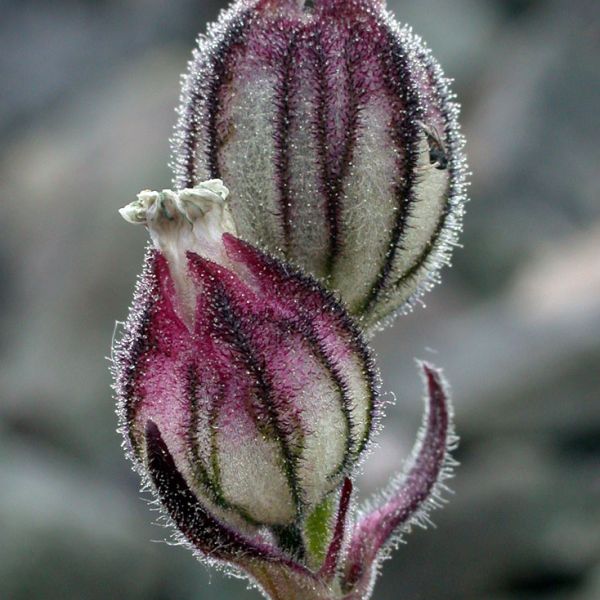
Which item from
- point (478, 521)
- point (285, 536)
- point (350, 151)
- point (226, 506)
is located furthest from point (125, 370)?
point (478, 521)

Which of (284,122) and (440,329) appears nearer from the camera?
(284,122)

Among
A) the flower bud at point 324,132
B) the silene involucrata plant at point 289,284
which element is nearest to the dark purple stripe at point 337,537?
the silene involucrata plant at point 289,284

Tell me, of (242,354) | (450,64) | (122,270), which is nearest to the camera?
(242,354)

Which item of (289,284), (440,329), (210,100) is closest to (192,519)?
(289,284)

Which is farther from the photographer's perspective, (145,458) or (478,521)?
(478,521)

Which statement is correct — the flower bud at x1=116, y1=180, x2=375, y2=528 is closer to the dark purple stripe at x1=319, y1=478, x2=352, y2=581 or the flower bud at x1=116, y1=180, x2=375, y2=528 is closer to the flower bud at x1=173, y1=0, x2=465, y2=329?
the dark purple stripe at x1=319, y1=478, x2=352, y2=581

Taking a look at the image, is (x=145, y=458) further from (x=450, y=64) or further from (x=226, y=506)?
(x=450, y=64)

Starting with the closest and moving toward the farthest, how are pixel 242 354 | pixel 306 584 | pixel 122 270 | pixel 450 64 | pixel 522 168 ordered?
pixel 242 354, pixel 306 584, pixel 122 270, pixel 522 168, pixel 450 64

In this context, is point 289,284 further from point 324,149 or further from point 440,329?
point 440,329
